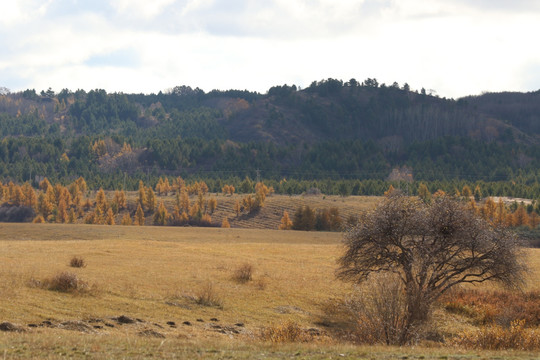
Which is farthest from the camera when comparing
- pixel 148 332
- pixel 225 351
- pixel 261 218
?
pixel 261 218

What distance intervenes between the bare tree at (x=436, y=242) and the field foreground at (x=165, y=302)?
583 cm

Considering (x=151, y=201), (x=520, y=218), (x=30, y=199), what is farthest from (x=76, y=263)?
(x=30, y=199)

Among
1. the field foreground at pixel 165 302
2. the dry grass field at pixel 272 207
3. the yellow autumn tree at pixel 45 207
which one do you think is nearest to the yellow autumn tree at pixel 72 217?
the yellow autumn tree at pixel 45 207

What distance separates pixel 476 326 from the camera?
132ft

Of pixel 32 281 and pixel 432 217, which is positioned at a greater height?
pixel 432 217

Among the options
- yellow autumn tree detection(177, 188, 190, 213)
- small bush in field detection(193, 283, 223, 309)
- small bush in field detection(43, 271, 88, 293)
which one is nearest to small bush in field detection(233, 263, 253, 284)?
small bush in field detection(193, 283, 223, 309)

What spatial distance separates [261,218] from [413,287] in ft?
440

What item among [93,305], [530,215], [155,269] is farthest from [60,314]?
[530,215]

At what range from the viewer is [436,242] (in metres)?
39.5

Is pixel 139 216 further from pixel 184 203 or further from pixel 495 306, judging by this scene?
pixel 495 306

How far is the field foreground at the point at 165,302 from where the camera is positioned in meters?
21.6

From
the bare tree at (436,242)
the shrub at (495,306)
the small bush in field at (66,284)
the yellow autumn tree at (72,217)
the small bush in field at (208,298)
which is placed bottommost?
the yellow autumn tree at (72,217)

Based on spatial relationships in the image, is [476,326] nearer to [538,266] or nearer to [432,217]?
[432,217]

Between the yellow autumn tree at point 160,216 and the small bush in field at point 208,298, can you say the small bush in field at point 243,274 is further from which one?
the yellow autumn tree at point 160,216
